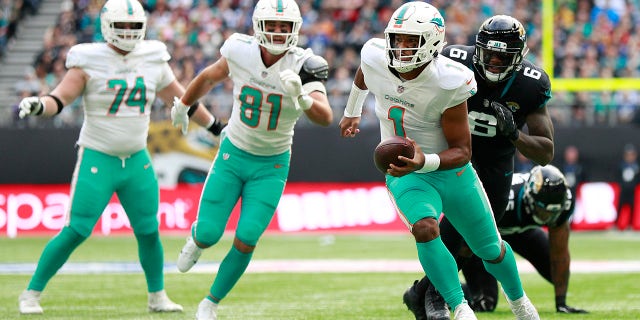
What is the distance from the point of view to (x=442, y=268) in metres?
5.58

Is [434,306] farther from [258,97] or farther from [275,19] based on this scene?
[275,19]

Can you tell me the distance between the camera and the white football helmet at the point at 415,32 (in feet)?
18.4

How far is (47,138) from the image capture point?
17.0 metres

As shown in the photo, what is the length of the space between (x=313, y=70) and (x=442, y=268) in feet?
5.17

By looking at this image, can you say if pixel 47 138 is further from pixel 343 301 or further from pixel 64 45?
pixel 343 301

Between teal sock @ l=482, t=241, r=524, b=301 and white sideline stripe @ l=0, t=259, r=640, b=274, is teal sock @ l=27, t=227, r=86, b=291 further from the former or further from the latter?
white sideline stripe @ l=0, t=259, r=640, b=274

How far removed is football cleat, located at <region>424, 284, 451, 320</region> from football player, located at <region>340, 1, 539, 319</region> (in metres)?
0.51

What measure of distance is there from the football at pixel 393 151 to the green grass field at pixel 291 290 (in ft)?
5.39

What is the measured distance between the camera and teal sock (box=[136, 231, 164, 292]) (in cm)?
727

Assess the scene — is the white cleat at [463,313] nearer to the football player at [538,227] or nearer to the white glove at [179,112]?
the football player at [538,227]

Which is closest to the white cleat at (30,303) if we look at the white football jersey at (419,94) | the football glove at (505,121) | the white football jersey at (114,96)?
the white football jersey at (114,96)

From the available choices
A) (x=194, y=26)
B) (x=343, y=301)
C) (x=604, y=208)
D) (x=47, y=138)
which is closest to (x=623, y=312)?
(x=343, y=301)

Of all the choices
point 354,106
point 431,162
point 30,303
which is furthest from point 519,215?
point 30,303

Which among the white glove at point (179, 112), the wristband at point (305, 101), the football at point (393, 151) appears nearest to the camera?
the football at point (393, 151)
